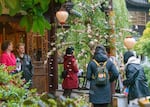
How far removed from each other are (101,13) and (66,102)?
441 inches

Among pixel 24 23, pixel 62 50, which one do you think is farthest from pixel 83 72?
pixel 24 23

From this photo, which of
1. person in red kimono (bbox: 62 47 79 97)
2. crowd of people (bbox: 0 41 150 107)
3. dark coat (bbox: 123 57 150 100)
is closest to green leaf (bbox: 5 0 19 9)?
crowd of people (bbox: 0 41 150 107)

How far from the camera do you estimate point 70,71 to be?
11.4 m

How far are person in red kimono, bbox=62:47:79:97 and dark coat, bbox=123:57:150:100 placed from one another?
6.69 ft

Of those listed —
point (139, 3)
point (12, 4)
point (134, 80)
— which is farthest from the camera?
point (139, 3)

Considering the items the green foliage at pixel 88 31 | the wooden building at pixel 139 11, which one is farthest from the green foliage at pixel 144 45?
the wooden building at pixel 139 11

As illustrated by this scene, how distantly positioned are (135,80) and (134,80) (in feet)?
0.09

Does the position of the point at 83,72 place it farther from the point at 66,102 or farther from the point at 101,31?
the point at 66,102

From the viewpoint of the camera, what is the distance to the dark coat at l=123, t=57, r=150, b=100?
930 cm

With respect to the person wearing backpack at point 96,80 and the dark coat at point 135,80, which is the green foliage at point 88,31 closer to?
the dark coat at point 135,80

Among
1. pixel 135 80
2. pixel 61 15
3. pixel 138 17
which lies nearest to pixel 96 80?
pixel 135 80

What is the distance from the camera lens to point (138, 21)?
33156 millimetres

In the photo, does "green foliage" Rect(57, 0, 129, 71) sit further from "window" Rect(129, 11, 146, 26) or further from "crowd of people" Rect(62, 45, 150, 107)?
"window" Rect(129, 11, 146, 26)

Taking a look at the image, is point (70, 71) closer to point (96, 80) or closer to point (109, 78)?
point (109, 78)
